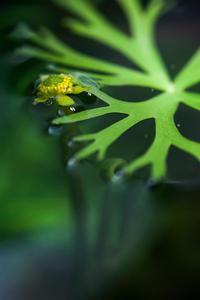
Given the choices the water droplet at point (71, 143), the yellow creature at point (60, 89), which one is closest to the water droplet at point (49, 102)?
the yellow creature at point (60, 89)

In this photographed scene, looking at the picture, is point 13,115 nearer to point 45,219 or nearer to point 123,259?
point 45,219

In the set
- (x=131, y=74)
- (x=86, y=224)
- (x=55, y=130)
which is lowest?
(x=86, y=224)

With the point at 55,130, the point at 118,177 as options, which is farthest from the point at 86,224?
the point at 55,130

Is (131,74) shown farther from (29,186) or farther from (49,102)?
(29,186)

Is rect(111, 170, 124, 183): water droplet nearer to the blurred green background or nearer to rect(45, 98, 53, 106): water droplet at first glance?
the blurred green background

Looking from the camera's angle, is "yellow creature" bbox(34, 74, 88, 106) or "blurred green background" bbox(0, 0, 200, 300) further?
"yellow creature" bbox(34, 74, 88, 106)

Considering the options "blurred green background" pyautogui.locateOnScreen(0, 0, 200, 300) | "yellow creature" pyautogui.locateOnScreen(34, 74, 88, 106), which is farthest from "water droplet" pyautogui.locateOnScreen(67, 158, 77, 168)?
"yellow creature" pyautogui.locateOnScreen(34, 74, 88, 106)

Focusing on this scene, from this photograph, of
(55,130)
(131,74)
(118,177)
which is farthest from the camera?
(131,74)
